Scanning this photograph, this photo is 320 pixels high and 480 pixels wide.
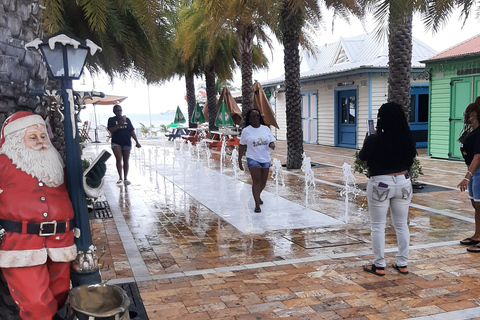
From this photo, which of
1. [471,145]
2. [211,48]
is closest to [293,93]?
[211,48]

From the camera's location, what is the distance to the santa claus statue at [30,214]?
305cm

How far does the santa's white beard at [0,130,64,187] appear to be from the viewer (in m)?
3.07

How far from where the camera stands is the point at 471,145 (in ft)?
18.1

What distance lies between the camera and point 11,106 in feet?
11.5

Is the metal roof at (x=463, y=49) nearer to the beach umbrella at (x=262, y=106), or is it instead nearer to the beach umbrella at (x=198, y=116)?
the beach umbrella at (x=262, y=106)

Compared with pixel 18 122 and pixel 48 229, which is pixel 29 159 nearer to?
pixel 18 122

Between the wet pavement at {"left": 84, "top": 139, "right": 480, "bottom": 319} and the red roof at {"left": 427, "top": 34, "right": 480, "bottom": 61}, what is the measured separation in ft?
16.2

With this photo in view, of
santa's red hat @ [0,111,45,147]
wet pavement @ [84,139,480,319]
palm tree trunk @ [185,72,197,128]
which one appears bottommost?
wet pavement @ [84,139,480,319]

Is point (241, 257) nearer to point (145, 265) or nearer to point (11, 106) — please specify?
point (145, 265)

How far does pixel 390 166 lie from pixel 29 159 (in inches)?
125

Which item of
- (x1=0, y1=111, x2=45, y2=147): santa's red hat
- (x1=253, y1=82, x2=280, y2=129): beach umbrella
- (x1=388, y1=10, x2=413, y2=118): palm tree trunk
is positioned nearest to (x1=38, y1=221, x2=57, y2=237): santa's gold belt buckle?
(x1=0, y1=111, x2=45, y2=147): santa's red hat

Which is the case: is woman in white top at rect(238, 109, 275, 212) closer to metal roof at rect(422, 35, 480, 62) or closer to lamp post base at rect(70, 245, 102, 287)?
lamp post base at rect(70, 245, 102, 287)

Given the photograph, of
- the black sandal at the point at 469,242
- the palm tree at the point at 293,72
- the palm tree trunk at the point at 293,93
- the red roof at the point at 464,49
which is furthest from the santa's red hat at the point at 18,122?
the red roof at the point at 464,49

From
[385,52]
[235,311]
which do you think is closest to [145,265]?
[235,311]
